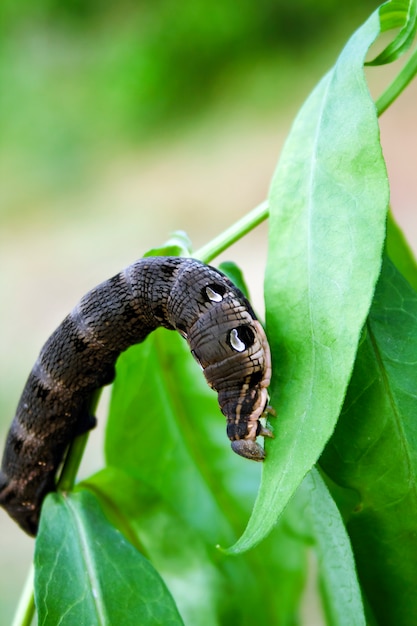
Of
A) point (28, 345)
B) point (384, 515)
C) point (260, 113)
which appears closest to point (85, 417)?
point (384, 515)

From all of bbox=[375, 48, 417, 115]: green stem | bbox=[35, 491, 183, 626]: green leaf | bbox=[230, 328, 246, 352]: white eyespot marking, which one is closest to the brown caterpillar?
bbox=[230, 328, 246, 352]: white eyespot marking

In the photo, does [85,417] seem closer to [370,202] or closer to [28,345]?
[370,202]

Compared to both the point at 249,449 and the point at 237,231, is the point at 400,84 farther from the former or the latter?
the point at 249,449

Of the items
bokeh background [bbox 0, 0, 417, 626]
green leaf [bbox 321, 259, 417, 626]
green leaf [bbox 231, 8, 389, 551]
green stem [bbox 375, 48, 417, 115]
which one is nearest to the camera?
green leaf [bbox 231, 8, 389, 551]

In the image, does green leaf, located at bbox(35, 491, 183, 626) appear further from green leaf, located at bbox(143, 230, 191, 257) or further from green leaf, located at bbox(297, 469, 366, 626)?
green leaf, located at bbox(143, 230, 191, 257)

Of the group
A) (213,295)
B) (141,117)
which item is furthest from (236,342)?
(141,117)
